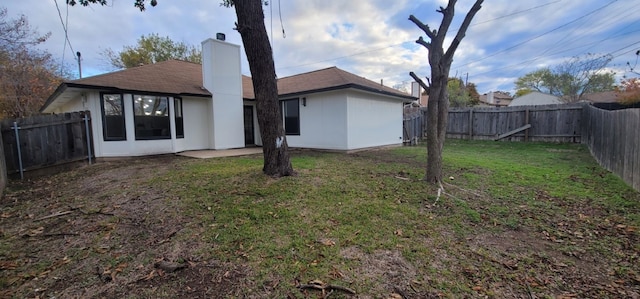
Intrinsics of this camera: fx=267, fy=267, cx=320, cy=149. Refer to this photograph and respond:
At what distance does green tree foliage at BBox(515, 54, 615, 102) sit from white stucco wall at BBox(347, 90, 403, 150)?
930 inches

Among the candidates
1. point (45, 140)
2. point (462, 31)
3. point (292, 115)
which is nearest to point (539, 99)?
point (292, 115)

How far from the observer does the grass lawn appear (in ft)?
7.20

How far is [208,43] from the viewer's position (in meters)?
10.5

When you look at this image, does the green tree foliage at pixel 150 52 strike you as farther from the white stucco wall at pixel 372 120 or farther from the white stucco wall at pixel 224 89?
the white stucco wall at pixel 372 120

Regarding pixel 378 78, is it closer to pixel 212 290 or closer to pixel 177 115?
pixel 177 115

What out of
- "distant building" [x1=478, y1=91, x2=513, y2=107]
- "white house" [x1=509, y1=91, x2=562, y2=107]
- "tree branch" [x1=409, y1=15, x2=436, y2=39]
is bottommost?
"tree branch" [x1=409, y1=15, x2=436, y2=39]

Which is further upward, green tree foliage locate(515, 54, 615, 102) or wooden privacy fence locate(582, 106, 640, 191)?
green tree foliage locate(515, 54, 615, 102)

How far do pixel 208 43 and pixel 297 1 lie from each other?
14.2 feet

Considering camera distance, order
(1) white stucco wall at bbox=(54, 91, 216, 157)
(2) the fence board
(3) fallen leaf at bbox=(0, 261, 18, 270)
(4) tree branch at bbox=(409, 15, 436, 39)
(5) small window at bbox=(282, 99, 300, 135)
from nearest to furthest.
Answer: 1. (3) fallen leaf at bbox=(0, 261, 18, 270)
2. (4) tree branch at bbox=(409, 15, 436, 39)
3. (2) the fence board
4. (1) white stucco wall at bbox=(54, 91, 216, 157)
5. (5) small window at bbox=(282, 99, 300, 135)

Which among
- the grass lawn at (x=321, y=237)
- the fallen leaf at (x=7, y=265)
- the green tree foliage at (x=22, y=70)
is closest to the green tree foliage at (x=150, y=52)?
the green tree foliage at (x=22, y=70)

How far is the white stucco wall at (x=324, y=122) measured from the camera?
9734 millimetres

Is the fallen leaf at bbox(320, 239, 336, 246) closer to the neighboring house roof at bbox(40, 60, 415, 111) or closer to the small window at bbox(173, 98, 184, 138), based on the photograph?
the neighboring house roof at bbox(40, 60, 415, 111)

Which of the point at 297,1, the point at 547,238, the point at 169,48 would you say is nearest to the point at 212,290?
the point at 547,238

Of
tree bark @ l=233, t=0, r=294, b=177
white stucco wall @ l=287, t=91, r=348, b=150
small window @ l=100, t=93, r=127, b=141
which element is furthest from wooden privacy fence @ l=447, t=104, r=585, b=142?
small window @ l=100, t=93, r=127, b=141
